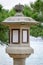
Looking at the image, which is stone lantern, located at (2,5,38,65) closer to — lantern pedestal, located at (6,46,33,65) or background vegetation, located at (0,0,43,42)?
lantern pedestal, located at (6,46,33,65)

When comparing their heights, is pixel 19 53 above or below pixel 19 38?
below

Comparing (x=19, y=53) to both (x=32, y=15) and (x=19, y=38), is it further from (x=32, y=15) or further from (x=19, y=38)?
(x=32, y=15)

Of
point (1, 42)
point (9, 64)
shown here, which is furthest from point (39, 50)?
point (1, 42)

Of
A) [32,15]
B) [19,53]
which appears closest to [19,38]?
[19,53]

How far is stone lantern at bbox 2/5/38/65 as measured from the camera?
2.42 meters

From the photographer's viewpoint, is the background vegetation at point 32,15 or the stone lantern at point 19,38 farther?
the background vegetation at point 32,15

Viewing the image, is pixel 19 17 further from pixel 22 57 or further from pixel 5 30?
pixel 5 30

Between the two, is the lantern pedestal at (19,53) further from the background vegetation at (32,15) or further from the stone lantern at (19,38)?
the background vegetation at (32,15)

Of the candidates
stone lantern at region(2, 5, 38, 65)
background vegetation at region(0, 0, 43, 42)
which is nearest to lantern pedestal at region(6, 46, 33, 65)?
stone lantern at region(2, 5, 38, 65)

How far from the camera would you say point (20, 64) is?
96.9 inches

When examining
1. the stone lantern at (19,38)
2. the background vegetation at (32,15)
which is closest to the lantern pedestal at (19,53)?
the stone lantern at (19,38)

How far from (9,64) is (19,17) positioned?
3530 mm

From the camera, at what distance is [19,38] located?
2477 mm

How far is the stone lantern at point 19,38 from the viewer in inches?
95.3
